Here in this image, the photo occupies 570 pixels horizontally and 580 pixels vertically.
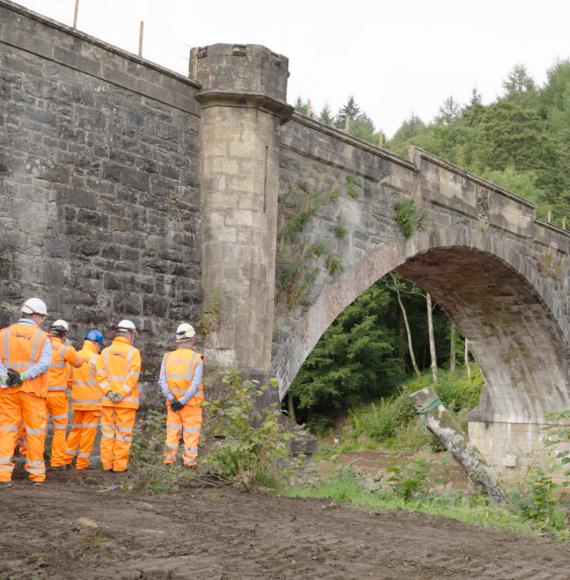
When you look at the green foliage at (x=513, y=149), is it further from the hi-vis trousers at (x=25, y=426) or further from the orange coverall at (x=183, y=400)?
the hi-vis trousers at (x=25, y=426)

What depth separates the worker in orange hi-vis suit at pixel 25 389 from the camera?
678 centimetres

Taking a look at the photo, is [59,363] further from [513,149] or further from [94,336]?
[513,149]

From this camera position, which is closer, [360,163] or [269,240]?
[269,240]

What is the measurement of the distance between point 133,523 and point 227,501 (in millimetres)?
1497

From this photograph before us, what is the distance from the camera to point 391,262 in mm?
13609

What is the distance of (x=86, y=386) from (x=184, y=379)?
3.15 ft

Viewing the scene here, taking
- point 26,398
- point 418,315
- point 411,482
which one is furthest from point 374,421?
point 26,398

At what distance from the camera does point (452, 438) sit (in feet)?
31.1

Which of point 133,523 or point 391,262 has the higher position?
point 391,262

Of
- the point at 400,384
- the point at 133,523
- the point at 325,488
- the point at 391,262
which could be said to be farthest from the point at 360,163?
the point at 400,384

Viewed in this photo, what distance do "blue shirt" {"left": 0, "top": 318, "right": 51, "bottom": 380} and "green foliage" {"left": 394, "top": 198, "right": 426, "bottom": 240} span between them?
7.73 metres

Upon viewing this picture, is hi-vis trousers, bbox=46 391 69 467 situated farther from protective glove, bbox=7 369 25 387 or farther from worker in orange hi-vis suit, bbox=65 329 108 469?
protective glove, bbox=7 369 25 387

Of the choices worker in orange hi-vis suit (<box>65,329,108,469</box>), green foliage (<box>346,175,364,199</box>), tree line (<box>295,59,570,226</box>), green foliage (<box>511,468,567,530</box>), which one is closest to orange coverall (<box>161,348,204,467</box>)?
worker in orange hi-vis suit (<box>65,329,108,469</box>)

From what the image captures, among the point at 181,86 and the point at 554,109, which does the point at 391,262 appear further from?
the point at 554,109
